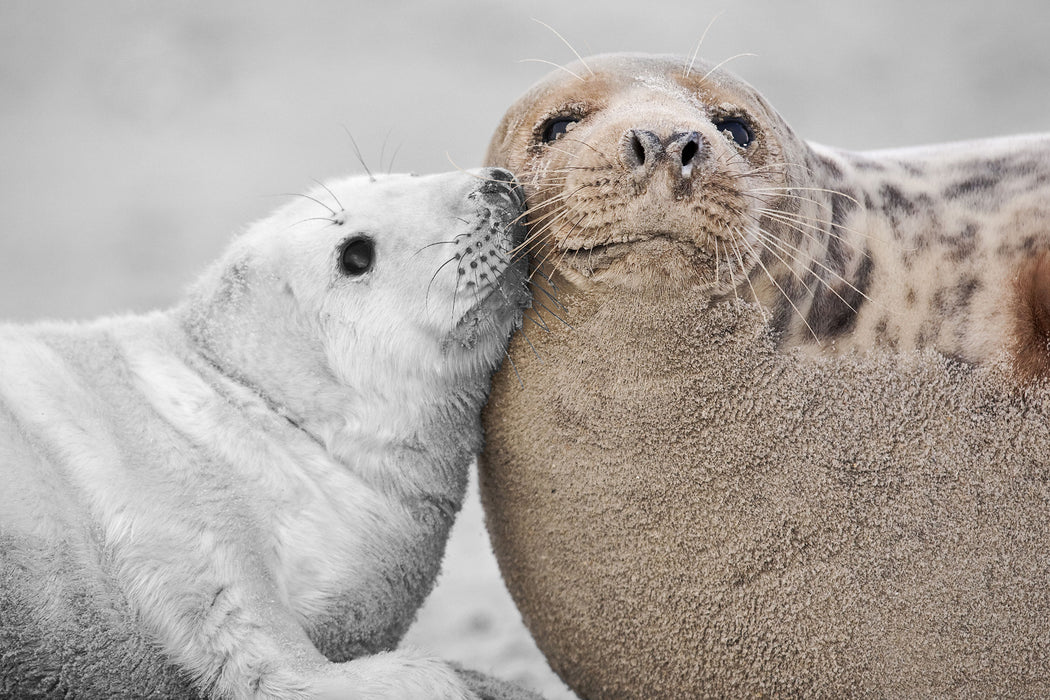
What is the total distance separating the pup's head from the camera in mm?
1266

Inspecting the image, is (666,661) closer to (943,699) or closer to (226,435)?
(943,699)

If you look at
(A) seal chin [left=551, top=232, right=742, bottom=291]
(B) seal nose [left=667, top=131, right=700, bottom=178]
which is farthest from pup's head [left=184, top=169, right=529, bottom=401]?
(B) seal nose [left=667, top=131, right=700, bottom=178]

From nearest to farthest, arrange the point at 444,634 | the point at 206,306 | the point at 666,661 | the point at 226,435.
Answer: the point at 666,661 < the point at 226,435 < the point at 206,306 < the point at 444,634

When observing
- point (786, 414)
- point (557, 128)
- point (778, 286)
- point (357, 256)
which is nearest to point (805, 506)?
point (786, 414)

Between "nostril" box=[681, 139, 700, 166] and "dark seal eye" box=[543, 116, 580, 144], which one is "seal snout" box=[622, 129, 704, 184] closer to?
"nostril" box=[681, 139, 700, 166]

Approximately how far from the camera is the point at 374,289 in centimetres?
134

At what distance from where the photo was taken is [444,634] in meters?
2.00

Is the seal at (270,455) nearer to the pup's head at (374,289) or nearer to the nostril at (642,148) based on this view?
the pup's head at (374,289)

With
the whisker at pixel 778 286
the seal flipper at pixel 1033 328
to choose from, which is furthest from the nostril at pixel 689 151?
the seal flipper at pixel 1033 328

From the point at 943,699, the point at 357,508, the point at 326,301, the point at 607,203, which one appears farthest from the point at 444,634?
the point at 607,203

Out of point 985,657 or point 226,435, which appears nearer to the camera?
point 985,657

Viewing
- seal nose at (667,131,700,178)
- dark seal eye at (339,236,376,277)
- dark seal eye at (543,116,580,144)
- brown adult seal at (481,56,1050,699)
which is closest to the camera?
seal nose at (667,131,700,178)

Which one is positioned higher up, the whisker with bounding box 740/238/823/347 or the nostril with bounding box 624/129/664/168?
the nostril with bounding box 624/129/664/168

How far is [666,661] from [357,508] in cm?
44
